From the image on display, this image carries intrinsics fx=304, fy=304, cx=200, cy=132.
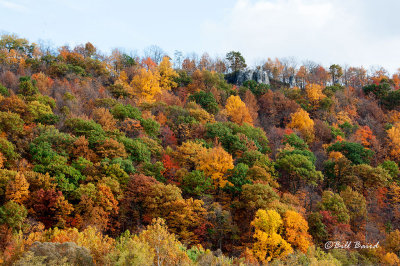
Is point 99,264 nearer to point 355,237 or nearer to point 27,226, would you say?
point 27,226

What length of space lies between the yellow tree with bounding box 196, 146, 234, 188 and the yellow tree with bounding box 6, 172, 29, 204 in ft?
64.0

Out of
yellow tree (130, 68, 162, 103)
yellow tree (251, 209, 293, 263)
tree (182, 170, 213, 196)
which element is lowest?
yellow tree (251, 209, 293, 263)

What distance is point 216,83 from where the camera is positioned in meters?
71.9

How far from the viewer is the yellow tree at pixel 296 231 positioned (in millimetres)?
29359

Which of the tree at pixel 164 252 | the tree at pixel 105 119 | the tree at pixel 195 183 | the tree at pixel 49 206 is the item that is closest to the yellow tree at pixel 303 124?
the tree at pixel 195 183

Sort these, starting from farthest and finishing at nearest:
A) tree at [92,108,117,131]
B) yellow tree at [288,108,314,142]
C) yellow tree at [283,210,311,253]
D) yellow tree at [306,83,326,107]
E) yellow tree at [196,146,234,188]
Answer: yellow tree at [306,83,326,107] → yellow tree at [288,108,314,142] → tree at [92,108,117,131] → yellow tree at [196,146,234,188] → yellow tree at [283,210,311,253]

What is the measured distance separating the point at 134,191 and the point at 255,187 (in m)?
13.4

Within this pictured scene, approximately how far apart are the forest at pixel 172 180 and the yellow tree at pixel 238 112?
0.28 meters

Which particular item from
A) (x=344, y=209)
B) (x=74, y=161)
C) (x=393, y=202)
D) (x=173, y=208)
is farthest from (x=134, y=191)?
(x=393, y=202)

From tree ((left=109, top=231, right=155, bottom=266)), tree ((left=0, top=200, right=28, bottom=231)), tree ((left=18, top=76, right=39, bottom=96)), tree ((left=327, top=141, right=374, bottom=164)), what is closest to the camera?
tree ((left=109, top=231, right=155, bottom=266))

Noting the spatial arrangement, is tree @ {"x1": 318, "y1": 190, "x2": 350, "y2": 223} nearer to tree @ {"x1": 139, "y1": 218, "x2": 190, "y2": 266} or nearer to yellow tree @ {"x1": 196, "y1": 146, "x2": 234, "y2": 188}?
yellow tree @ {"x1": 196, "y1": 146, "x2": 234, "y2": 188}

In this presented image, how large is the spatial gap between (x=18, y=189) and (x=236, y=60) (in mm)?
73798

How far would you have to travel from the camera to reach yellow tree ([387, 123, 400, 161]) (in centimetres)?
5412

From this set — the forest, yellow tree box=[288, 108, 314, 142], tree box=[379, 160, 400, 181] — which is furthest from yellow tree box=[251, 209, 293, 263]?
yellow tree box=[288, 108, 314, 142]
